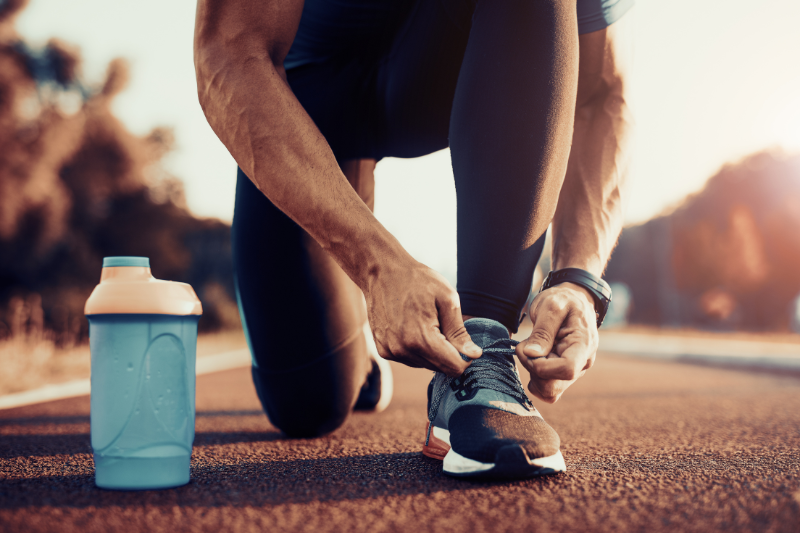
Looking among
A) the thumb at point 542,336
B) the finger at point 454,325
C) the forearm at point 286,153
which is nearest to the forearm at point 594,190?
the thumb at point 542,336

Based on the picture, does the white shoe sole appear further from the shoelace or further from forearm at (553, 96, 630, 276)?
forearm at (553, 96, 630, 276)

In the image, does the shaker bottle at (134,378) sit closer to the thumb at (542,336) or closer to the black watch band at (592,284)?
the thumb at (542,336)

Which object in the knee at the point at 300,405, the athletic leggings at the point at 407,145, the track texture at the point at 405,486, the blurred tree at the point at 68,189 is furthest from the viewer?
the blurred tree at the point at 68,189

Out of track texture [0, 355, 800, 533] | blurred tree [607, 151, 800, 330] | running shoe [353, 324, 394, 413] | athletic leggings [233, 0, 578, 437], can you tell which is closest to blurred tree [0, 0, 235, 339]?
running shoe [353, 324, 394, 413]

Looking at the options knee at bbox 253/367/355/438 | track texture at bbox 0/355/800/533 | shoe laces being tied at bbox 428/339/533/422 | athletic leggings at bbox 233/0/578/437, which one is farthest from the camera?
knee at bbox 253/367/355/438

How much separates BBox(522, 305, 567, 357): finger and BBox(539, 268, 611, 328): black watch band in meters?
0.18

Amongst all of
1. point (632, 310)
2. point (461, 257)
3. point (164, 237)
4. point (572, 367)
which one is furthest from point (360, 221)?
point (632, 310)

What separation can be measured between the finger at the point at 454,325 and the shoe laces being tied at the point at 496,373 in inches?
4.8

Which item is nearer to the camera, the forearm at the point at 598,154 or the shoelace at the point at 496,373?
the shoelace at the point at 496,373

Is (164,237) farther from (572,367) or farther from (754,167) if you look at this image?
(754,167)

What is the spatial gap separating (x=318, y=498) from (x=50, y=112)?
13759 millimetres

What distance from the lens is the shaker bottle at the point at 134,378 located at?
1081mm

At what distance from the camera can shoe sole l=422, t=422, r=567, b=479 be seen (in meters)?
1.09

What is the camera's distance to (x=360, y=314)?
2.21 metres
